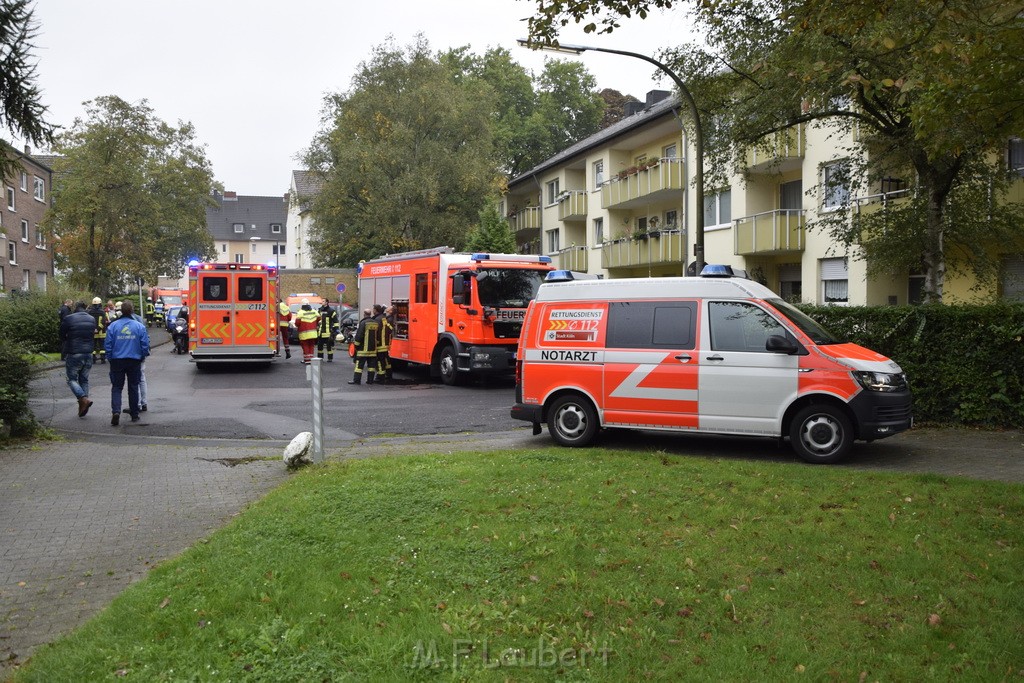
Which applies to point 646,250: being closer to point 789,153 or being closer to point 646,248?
point 646,248

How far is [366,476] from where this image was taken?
791 centimetres

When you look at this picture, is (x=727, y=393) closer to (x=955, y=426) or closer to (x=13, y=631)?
(x=955, y=426)

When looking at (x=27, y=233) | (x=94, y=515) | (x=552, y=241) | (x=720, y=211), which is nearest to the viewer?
(x=94, y=515)

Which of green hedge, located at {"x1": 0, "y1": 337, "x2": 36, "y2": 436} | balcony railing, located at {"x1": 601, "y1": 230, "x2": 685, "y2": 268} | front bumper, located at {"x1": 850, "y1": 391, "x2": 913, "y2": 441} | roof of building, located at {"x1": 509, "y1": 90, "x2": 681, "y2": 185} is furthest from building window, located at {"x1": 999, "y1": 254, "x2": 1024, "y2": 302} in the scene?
green hedge, located at {"x1": 0, "y1": 337, "x2": 36, "y2": 436}

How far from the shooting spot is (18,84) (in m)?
12.0

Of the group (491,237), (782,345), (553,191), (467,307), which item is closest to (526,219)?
(553,191)

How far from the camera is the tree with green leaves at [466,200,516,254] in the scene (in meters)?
37.7

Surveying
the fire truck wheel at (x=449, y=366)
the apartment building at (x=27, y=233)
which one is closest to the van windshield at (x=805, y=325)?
the fire truck wheel at (x=449, y=366)

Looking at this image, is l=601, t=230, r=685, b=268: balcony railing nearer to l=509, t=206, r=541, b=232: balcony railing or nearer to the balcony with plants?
the balcony with plants

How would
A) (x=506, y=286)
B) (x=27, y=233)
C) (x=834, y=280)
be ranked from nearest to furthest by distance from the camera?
(x=506, y=286) → (x=834, y=280) → (x=27, y=233)

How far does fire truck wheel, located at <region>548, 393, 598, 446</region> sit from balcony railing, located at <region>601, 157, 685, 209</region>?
22386mm

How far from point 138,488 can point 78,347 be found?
258 inches

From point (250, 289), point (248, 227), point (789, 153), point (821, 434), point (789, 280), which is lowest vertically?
point (821, 434)

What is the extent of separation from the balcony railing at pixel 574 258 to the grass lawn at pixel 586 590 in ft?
115
